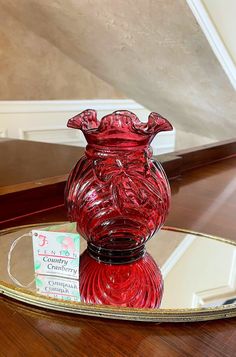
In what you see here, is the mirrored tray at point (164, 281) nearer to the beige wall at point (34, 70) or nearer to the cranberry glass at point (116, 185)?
the cranberry glass at point (116, 185)

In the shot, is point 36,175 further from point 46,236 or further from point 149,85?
point 149,85

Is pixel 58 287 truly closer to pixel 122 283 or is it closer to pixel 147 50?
pixel 122 283

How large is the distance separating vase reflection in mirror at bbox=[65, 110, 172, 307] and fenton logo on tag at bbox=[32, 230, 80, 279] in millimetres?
35

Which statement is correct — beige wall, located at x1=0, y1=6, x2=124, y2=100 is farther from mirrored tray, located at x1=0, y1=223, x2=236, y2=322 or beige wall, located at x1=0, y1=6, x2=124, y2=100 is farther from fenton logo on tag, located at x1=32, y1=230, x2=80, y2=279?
fenton logo on tag, located at x1=32, y1=230, x2=80, y2=279

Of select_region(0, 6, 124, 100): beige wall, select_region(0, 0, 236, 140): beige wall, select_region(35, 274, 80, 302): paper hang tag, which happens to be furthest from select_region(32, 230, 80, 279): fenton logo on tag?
select_region(0, 6, 124, 100): beige wall

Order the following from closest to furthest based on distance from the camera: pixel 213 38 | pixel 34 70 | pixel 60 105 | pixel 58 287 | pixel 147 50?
pixel 58 287 < pixel 213 38 < pixel 147 50 < pixel 34 70 < pixel 60 105

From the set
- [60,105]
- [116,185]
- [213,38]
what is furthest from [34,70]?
[116,185]

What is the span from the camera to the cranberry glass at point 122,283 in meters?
0.49

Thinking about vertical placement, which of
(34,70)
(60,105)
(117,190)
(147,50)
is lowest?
(60,105)

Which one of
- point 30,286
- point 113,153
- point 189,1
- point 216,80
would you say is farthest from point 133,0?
point 30,286

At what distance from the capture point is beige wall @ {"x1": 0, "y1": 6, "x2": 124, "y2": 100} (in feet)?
9.12

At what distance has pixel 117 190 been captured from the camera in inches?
22.2

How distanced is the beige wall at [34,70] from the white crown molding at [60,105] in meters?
0.04

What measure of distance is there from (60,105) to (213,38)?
1465 millimetres
